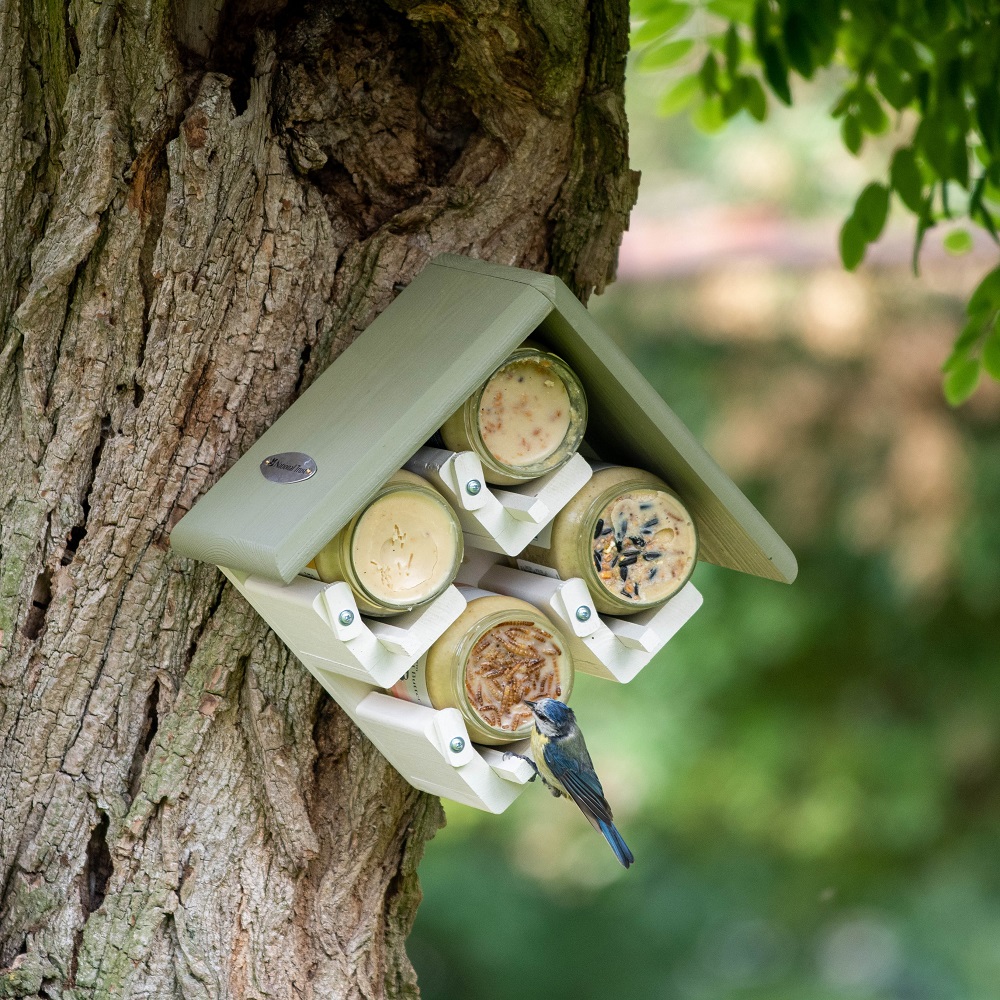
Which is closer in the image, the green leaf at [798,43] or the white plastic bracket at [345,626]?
the white plastic bracket at [345,626]

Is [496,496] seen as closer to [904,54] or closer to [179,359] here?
[179,359]

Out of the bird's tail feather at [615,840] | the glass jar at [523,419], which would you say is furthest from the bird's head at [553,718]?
the glass jar at [523,419]

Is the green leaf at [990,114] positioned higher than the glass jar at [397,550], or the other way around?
the green leaf at [990,114]

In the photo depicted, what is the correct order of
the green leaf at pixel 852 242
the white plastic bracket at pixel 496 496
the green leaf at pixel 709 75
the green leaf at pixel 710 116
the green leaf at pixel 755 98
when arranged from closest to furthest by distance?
1. the white plastic bracket at pixel 496 496
2. the green leaf at pixel 852 242
3. the green leaf at pixel 755 98
4. the green leaf at pixel 709 75
5. the green leaf at pixel 710 116

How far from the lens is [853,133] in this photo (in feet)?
5.51

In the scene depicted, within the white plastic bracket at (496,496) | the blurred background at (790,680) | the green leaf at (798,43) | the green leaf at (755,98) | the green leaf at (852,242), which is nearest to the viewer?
the white plastic bracket at (496,496)

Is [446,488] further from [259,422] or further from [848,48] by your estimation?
[848,48]

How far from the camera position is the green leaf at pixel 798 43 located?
1.34 meters

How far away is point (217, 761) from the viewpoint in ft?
4.45

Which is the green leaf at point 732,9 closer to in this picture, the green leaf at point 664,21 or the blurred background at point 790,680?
the green leaf at point 664,21

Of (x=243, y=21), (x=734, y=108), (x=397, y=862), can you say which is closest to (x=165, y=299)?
(x=243, y=21)

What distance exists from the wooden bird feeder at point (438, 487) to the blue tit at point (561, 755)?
0.11 feet

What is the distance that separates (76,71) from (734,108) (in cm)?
97

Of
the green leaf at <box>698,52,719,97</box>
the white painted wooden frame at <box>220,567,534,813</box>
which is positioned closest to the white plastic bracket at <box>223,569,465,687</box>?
the white painted wooden frame at <box>220,567,534,813</box>
